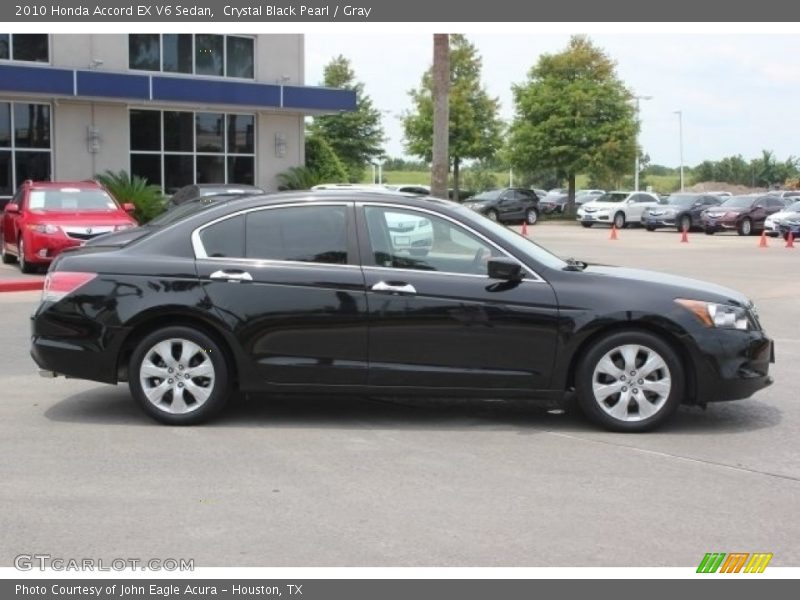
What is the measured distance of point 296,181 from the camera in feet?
105

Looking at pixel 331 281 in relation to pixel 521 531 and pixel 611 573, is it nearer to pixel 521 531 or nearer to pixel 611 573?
pixel 521 531

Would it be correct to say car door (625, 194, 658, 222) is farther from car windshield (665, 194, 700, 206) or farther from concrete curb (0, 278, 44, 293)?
concrete curb (0, 278, 44, 293)

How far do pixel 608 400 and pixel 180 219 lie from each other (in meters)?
3.26

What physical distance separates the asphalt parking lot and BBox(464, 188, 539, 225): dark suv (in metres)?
35.0

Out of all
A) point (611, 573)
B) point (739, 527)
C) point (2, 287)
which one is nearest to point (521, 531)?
point (611, 573)

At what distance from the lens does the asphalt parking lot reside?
4844 millimetres

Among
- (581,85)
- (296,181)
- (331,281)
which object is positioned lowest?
(331,281)

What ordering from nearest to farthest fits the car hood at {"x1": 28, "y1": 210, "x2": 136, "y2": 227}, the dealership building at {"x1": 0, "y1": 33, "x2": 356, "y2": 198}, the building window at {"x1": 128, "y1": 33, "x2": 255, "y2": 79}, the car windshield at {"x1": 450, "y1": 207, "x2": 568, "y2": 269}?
the car windshield at {"x1": 450, "y1": 207, "x2": 568, "y2": 269} → the car hood at {"x1": 28, "y1": 210, "x2": 136, "y2": 227} → the dealership building at {"x1": 0, "y1": 33, "x2": 356, "y2": 198} → the building window at {"x1": 128, "y1": 33, "x2": 255, "y2": 79}

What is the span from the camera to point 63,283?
284 inches

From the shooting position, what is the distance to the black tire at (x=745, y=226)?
125 ft

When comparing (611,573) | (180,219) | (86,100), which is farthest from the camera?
(86,100)

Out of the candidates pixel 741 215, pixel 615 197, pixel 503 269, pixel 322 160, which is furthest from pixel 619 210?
pixel 503 269

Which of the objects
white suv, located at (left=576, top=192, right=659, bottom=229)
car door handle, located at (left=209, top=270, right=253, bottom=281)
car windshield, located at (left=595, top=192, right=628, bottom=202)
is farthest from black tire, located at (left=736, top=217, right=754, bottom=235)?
car door handle, located at (left=209, top=270, right=253, bottom=281)

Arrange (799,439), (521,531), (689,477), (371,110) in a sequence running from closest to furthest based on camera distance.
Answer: (521,531), (689,477), (799,439), (371,110)
